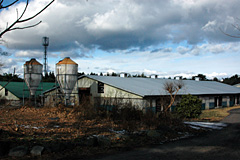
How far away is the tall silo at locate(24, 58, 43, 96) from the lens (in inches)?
915

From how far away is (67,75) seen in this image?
22875 millimetres

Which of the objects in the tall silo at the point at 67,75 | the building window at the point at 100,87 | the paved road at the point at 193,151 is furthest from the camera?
the building window at the point at 100,87

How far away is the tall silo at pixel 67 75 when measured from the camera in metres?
22.7

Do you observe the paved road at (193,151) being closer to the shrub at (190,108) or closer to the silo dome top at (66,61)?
the shrub at (190,108)

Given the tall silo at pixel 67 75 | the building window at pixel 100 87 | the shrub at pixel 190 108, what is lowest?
the shrub at pixel 190 108

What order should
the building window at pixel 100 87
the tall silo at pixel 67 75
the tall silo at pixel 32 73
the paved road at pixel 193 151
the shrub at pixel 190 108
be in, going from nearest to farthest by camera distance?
the paved road at pixel 193 151 < the shrub at pixel 190 108 < the tall silo at pixel 67 75 < the tall silo at pixel 32 73 < the building window at pixel 100 87

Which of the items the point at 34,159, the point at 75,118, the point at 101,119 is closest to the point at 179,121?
the point at 101,119

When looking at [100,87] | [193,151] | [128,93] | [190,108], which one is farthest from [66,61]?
[193,151]

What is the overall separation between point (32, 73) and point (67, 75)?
12.2 feet

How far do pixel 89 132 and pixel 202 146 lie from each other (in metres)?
5.32

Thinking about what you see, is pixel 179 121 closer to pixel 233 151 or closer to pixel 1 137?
pixel 233 151

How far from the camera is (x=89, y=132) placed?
11.3 m

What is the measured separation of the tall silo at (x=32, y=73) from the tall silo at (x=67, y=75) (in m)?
2.12

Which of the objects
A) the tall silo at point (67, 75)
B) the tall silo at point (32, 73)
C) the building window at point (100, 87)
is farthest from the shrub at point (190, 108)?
the tall silo at point (32, 73)
